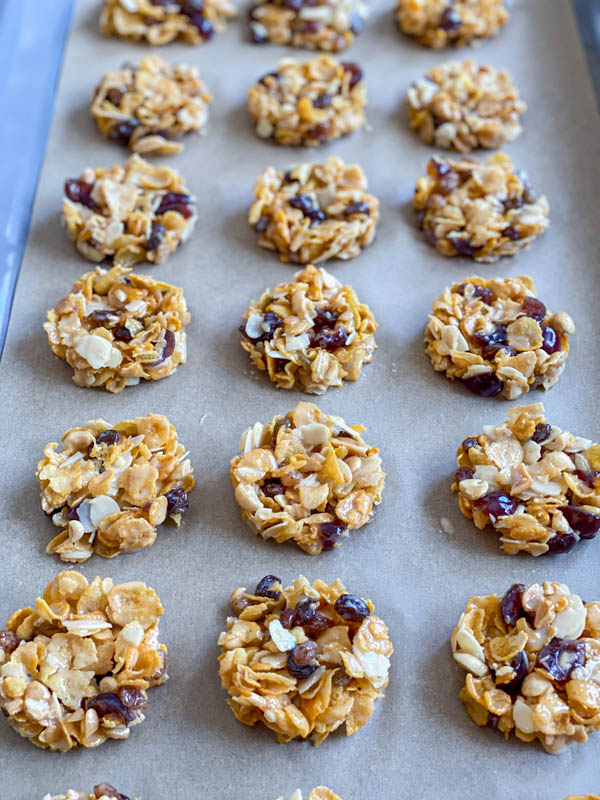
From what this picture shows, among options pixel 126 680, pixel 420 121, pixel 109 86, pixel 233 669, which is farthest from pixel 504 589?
pixel 109 86

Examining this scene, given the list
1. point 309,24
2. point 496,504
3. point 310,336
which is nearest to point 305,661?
point 496,504

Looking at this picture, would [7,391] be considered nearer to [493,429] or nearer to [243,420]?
[243,420]

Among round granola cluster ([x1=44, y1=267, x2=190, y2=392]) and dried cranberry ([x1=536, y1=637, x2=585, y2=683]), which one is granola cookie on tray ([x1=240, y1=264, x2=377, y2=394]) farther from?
dried cranberry ([x1=536, y1=637, x2=585, y2=683])

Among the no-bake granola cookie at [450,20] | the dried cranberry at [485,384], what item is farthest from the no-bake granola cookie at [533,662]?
the no-bake granola cookie at [450,20]

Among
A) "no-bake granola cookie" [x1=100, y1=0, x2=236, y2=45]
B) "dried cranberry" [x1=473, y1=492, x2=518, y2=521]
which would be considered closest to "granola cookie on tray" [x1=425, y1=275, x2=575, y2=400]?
"dried cranberry" [x1=473, y1=492, x2=518, y2=521]

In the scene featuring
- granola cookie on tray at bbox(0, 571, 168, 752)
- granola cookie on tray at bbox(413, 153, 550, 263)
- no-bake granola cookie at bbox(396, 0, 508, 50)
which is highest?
no-bake granola cookie at bbox(396, 0, 508, 50)

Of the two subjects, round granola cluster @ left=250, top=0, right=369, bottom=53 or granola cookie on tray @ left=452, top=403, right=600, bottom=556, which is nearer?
granola cookie on tray @ left=452, top=403, right=600, bottom=556

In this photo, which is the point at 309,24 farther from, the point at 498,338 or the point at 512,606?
the point at 512,606
